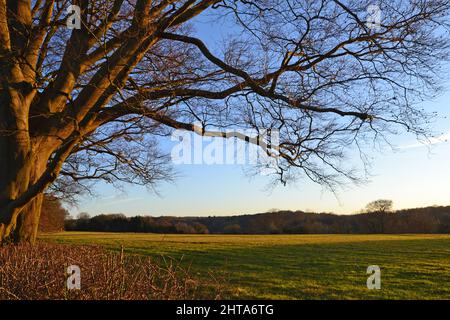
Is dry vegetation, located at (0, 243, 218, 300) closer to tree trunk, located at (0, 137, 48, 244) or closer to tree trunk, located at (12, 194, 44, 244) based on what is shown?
tree trunk, located at (0, 137, 48, 244)

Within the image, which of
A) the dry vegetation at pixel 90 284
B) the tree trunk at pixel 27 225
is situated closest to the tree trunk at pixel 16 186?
the tree trunk at pixel 27 225

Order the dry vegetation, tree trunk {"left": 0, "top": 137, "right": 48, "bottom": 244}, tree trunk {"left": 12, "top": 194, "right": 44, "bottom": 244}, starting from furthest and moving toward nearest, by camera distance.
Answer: tree trunk {"left": 12, "top": 194, "right": 44, "bottom": 244}, tree trunk {"left": 0, "top": 137, "right": 48, "bottom": 244}, the dry vegetation

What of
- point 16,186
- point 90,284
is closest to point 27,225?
point 16,186

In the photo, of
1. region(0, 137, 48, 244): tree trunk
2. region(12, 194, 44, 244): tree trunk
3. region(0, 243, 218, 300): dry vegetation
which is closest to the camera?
region(0, 243, 218, 300): dry vegetation

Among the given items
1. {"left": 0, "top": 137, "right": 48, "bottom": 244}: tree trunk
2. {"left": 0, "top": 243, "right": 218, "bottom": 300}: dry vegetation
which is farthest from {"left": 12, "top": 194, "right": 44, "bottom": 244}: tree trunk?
{"left": 0, "top": 243, "right": 218, "bottom": 300}: dry vegetation

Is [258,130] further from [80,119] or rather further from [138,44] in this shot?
[80,119]

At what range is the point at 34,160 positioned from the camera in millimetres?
11648

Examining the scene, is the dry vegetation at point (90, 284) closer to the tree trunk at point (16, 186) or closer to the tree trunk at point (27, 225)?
the tree trunk at point (16, 186)

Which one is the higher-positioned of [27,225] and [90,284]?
[27,225]

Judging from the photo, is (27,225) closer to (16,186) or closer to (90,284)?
(16,186)

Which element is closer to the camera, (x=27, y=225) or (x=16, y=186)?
(x=16, y=186)

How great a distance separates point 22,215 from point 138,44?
18.5 ft

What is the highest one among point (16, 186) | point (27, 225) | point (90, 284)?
point (16, 186)

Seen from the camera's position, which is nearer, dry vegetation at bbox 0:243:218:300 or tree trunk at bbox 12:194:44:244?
dry vegetation at bbox 0:243:218:300
